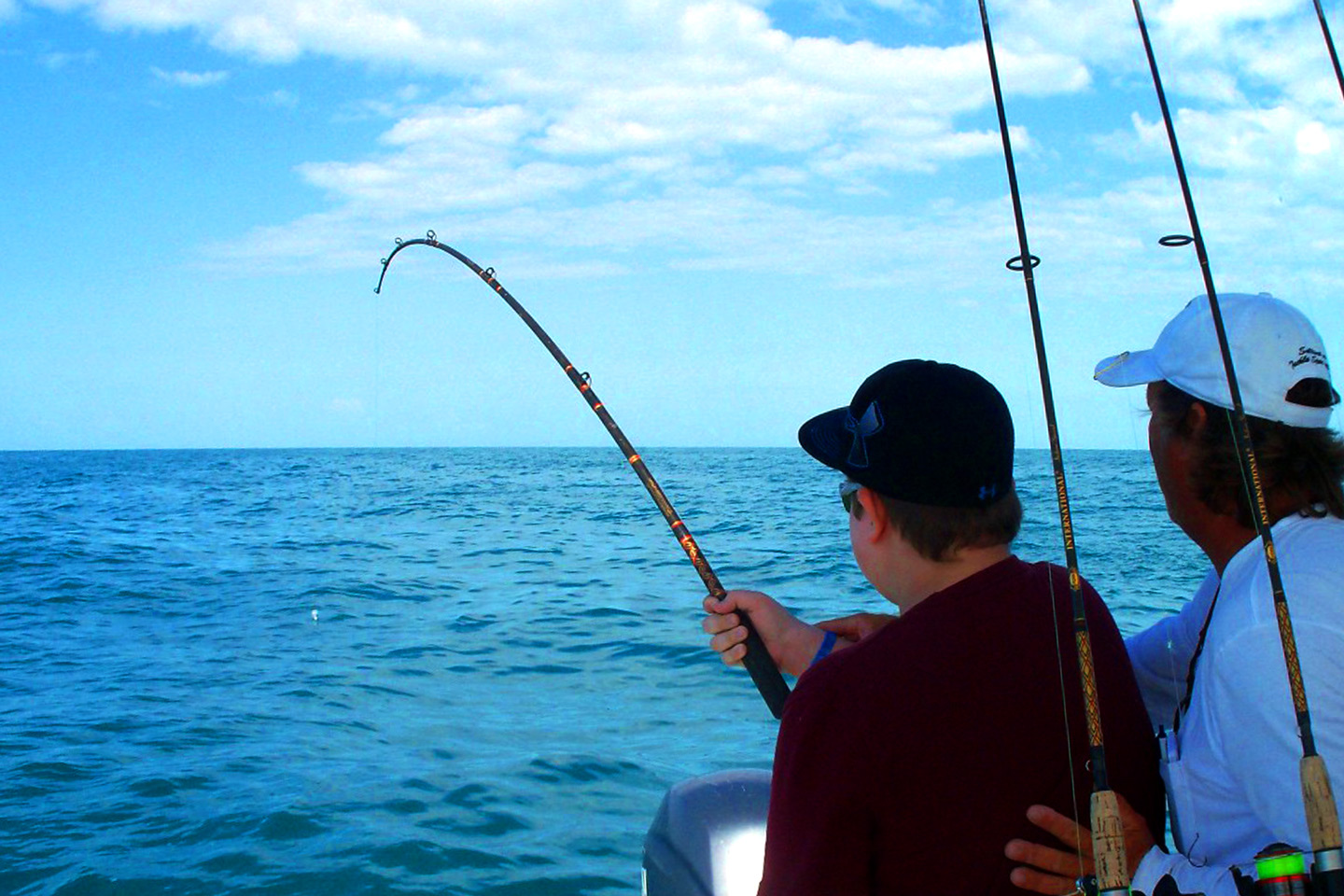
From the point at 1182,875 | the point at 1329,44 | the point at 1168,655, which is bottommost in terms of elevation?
the point at 1182,875

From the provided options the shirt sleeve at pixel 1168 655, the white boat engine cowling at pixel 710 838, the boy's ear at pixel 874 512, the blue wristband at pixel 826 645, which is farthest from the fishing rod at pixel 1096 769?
the white boat engine cowling at pixel 710 838

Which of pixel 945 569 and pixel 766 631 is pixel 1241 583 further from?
pixel 766 631

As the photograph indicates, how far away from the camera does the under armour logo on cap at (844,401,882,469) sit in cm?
138

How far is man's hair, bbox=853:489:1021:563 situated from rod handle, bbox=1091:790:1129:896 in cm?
31

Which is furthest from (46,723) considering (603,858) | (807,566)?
(807,566)

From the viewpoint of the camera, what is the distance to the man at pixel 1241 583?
51.4 inches

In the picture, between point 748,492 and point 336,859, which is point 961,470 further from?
point 748,492

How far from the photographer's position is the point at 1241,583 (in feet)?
4.64

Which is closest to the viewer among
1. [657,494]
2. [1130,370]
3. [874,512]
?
[874,512]

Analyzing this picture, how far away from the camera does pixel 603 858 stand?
430 cm

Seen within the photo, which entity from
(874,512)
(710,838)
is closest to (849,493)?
(874,512)

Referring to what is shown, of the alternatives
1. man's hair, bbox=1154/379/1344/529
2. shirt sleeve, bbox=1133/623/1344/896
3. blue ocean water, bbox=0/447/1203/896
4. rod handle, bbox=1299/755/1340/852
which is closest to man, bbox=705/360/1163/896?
shirt sleeve, bbox=1133/623/1344/896

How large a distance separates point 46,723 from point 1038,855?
20.0 feet

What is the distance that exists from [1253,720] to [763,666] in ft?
2.39
